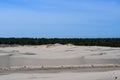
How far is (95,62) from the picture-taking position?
90.4 ft

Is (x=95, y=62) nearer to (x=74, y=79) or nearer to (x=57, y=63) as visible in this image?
(x=57, y=63)

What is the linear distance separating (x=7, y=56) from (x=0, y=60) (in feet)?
7.68

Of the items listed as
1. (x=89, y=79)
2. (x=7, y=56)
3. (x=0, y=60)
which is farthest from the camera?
(x=7, y=56)

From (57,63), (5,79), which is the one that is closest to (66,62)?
(57,63)

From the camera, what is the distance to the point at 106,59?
28.1m

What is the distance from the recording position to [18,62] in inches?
1064

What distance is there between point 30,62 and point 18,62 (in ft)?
2.77

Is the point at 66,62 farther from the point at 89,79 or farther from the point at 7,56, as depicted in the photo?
the point at 89,79

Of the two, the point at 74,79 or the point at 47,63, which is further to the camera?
the point at 47,63

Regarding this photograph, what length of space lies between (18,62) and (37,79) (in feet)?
37.0

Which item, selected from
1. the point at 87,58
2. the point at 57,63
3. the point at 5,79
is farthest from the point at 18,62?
the point at 5,79

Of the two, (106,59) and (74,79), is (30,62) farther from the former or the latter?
(74,79)

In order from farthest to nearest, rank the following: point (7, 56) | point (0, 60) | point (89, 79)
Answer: point (7, 56)
point (0, 60)
point (89, 79)

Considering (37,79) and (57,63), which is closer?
(37,79)
